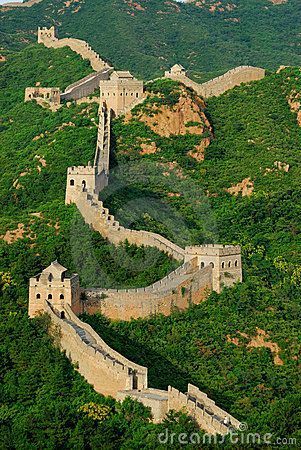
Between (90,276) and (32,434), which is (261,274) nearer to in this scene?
(90,276)

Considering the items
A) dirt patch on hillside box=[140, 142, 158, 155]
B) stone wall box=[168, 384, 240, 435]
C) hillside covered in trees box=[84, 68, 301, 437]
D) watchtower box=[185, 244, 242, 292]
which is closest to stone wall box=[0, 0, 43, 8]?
hillside covered in trees box=[84, 68, 301, 437]

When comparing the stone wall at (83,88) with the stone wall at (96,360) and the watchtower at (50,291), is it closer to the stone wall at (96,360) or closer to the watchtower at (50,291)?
the watchtower at (50,291)

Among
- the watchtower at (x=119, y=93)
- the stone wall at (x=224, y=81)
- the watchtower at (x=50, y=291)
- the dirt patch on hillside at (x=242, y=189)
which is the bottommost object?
the watchtower at (x=50, y=291)

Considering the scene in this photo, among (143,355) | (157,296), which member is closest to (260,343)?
(157,296)

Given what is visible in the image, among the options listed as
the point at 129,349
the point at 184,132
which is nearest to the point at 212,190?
the point at 184,132

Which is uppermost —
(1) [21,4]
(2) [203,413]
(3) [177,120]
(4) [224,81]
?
(1) [21,4]

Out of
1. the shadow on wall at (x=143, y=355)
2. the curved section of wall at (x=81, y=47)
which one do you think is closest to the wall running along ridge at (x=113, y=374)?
the shadow on wall at (x=143, y=355)

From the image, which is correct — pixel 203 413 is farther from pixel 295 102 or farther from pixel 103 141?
pixel 295 102
